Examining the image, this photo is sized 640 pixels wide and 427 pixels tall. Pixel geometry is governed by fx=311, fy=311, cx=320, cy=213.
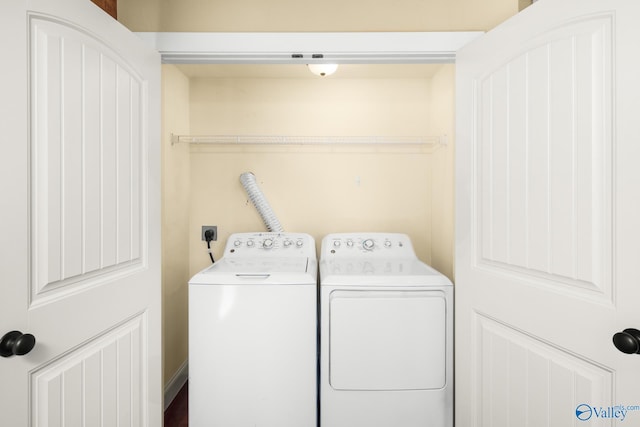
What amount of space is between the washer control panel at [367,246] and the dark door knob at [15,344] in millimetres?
1519

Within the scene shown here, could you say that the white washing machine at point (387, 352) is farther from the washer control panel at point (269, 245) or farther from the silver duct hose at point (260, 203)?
the silver duct hose at point (260, 203)

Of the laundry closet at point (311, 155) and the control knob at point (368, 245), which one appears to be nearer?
the control knob at point (368, 245)

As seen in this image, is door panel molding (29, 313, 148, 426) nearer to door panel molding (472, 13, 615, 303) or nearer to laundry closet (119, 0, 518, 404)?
laundry closet (119, 0, 518, 404)

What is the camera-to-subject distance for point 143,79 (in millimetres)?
1295

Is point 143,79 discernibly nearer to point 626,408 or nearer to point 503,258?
point 503,258

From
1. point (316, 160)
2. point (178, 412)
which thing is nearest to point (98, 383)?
point (178, 412)

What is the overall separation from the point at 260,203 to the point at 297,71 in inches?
39.3

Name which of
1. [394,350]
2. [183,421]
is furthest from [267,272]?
[183,421]

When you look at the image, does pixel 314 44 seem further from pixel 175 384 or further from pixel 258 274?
pixel 175 384

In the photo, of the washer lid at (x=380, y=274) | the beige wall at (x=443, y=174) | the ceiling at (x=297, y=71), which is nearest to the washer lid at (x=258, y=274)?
the washer lid at (x=380, y=274)

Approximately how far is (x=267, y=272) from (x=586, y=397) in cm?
131

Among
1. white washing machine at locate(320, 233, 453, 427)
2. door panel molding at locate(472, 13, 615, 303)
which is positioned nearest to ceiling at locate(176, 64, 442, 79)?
door panel molding at locate(472, 13, 615, 303)

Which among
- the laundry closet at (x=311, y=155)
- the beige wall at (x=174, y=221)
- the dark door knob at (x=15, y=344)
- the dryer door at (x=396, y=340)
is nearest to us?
the dark door knob at (x=15, y=344)

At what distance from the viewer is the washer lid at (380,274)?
5.25 feet
